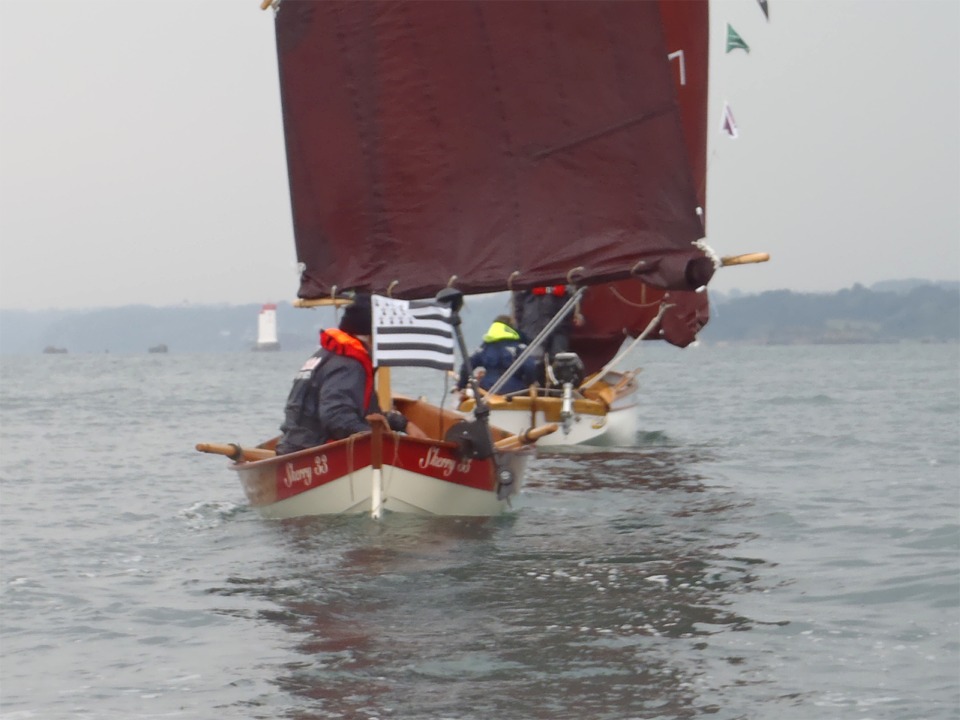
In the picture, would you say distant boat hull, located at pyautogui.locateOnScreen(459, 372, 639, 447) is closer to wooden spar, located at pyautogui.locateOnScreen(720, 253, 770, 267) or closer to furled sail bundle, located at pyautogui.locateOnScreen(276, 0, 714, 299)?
furled sail bundle, located at pyautogui.locateOnScreen(276, 0, 714, 299)

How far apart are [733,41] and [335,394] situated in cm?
1192

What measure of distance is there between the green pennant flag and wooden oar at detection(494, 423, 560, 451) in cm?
1011

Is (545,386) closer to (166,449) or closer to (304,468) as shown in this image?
(166,449)

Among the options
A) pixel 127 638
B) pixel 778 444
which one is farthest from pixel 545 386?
pixel 127 638

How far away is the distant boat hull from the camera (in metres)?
18.1

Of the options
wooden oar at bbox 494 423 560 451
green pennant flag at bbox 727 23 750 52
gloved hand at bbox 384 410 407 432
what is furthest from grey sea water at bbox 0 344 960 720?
green pennant flag at bbox 727 23 750 52

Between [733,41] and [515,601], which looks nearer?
[515,601]

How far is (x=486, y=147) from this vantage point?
11984mm

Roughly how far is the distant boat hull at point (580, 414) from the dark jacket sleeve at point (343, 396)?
618 cm

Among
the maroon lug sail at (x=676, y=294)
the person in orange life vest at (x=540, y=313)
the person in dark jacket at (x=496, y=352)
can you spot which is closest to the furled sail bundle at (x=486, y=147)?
the person in dark jacket at (x=496, y=352)

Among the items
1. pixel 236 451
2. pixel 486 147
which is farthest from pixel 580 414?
pixel 486 147

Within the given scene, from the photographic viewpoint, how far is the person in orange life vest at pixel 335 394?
11.1 meters

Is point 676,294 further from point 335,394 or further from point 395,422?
point 335,394

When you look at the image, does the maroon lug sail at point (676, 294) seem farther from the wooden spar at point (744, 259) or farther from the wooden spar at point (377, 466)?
the wooden spar at point (377, 466)
